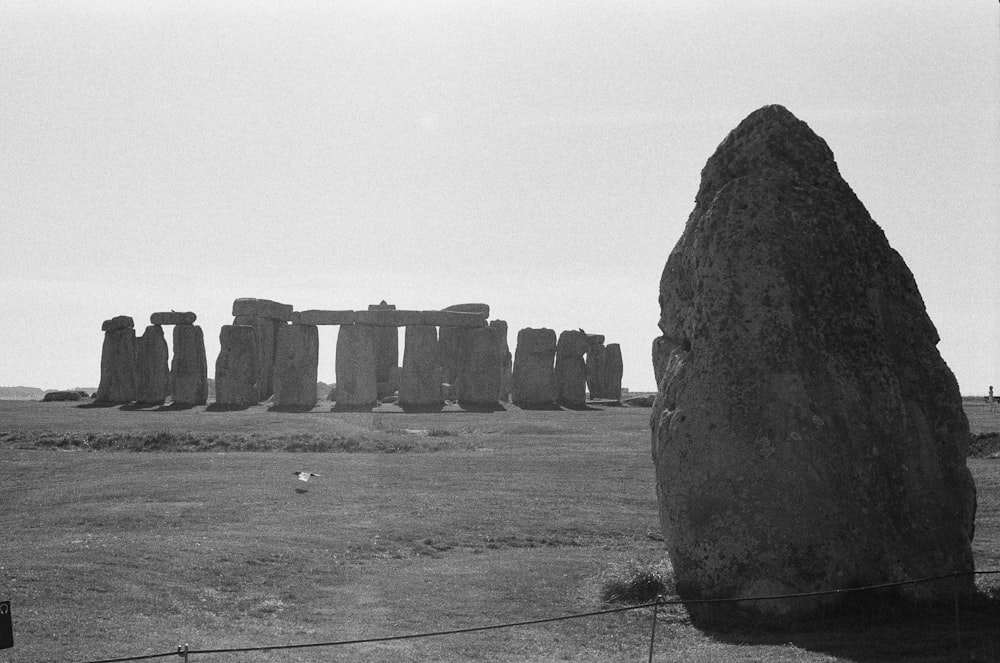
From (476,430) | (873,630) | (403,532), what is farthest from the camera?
(476,430)

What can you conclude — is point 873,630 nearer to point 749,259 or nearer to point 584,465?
point 749,259

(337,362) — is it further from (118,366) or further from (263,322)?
(118,366)

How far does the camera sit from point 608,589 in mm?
14453

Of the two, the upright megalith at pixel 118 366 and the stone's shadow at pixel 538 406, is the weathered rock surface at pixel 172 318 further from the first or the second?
the stone's shadow at pixel 538 406

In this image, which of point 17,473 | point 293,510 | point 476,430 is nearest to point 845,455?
point 293,510

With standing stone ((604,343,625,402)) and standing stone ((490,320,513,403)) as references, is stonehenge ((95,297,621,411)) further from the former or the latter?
standing stone ((604,343,625,402))

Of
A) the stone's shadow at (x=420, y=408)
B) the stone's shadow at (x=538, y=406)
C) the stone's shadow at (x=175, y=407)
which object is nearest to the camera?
the stone's shadow at (x=175, y=407)

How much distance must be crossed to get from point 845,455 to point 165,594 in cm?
882

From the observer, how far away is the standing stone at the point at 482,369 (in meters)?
55.6

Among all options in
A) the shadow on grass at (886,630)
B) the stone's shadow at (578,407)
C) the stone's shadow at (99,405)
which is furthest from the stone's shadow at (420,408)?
the shadow on grass at (886,630)

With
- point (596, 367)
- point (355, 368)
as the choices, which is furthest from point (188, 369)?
point (596, 367)

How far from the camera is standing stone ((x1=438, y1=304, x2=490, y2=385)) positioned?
6134cm

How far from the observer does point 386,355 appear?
219 ft

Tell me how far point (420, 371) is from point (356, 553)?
36.1 m
